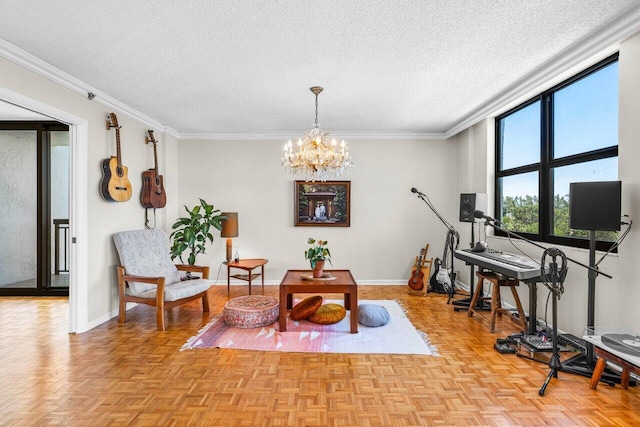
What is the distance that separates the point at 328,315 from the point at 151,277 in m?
2.01

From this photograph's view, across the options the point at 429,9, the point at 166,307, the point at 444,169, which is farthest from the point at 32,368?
the point at 444,169

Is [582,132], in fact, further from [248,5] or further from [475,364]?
[248,5]

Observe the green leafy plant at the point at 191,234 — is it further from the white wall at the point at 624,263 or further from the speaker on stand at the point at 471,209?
the white wall at the point at 624,263

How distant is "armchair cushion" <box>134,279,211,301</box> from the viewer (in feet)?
12.6

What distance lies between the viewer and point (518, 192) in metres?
4.44

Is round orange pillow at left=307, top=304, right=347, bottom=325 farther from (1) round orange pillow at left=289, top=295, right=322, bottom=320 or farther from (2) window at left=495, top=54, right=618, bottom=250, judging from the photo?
(2) window at left=495, top=54, right=618, bottom=250

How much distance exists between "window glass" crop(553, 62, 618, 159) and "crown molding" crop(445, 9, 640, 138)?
165 millimetres

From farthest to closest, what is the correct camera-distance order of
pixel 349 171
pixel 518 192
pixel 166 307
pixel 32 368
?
pixel 349 171
pixel 518 192
pixel 166 307
pixel 32 368

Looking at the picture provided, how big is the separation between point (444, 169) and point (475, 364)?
150 inches

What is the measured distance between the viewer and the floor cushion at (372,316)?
380cm

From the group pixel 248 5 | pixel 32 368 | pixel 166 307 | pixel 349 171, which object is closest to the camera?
pixel 248 5

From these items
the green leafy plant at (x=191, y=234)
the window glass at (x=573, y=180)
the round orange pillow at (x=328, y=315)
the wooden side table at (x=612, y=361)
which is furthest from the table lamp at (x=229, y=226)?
the wooden side table at (x=612, y=361)

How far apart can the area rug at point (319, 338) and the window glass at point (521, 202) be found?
189 centimetres

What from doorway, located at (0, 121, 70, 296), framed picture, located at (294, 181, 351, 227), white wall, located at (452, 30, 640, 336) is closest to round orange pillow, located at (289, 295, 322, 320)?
framed picture, located at (294, 181, 351, 227)
